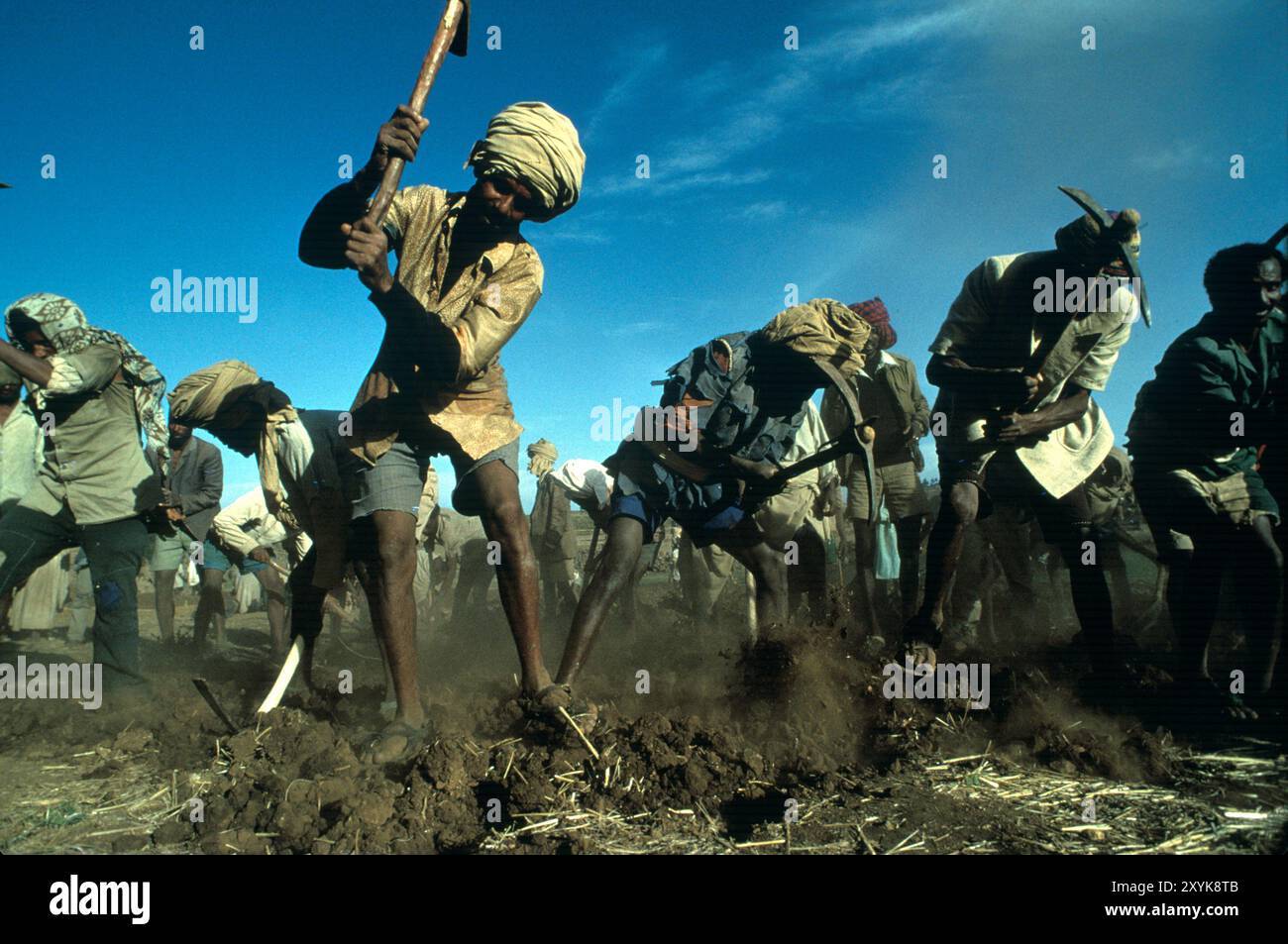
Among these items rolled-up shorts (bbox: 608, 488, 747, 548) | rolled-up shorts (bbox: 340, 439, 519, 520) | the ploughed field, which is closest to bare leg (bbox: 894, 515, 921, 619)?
the ploughed field

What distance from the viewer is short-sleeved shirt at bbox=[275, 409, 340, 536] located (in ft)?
13.3

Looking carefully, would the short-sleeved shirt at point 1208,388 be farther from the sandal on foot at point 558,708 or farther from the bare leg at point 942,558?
the sandal on foot at point 558,708

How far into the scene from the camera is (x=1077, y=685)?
3928 mm

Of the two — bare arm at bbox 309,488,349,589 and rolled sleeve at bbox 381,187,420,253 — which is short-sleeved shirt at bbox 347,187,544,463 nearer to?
rolled sleeve at bbox 381,187,420,253

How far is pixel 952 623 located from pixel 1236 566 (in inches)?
75.3

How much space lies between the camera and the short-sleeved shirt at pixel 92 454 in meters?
4.36

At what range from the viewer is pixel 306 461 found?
4074 millimetres

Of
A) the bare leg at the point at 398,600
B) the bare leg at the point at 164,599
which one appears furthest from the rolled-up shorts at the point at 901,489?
the bare leg at the point at 164,599

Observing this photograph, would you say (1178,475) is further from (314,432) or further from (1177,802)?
(314,432)

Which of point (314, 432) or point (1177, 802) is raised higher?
point (314, 432)

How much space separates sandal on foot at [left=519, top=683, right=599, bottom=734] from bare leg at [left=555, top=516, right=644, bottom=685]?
0.26 m

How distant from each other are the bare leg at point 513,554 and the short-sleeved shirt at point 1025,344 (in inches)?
89.2

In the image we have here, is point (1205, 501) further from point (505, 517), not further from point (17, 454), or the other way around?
point (17, 454)

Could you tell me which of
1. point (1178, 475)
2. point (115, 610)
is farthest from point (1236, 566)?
point (115, 610)
